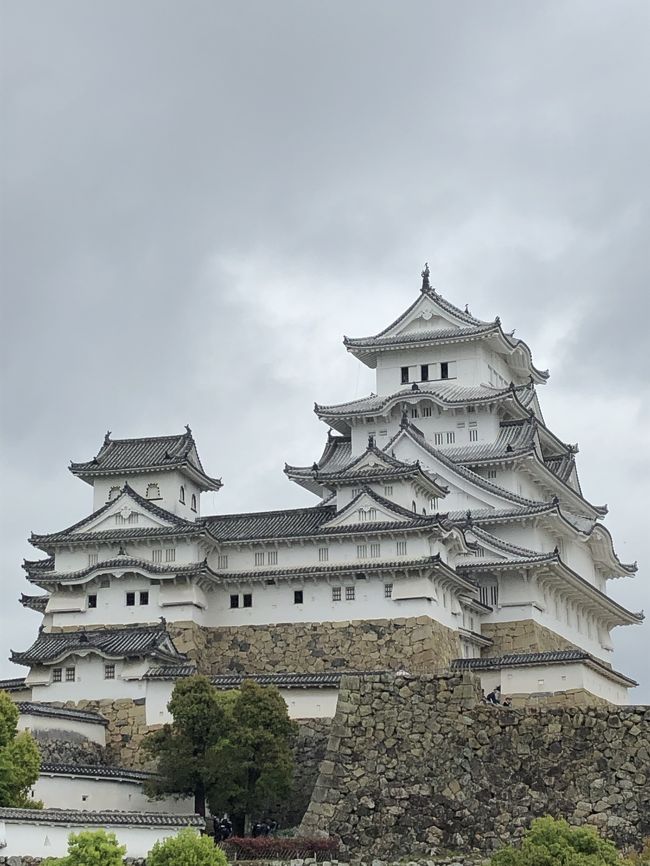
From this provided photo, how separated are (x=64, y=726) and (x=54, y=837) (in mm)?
12194

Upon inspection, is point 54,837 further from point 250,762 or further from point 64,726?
point 64,726

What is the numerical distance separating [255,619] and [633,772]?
1892 centimetres

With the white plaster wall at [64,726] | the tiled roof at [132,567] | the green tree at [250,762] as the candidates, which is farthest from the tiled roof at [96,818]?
the tiled roof at [132,567]

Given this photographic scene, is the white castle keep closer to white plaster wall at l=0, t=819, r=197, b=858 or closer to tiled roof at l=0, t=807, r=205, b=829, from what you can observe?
tiled roof at l=0, t=807, r=205, b=829

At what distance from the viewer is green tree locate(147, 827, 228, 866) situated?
26.5m

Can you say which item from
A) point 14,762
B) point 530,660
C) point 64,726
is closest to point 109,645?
point 64,726

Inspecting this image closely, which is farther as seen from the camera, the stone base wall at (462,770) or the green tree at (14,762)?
the green tree at (14,762)

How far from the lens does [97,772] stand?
36750 mm

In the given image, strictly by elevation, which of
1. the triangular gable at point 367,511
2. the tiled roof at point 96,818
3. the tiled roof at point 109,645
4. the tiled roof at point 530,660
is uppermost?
→ the triangular gable at point 367,511

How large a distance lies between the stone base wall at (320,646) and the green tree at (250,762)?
8695 millimetres

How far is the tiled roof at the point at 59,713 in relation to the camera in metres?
39.2

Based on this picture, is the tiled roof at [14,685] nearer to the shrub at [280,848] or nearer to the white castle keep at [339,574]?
the white castle keep at [339,574]

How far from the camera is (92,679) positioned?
142 feet

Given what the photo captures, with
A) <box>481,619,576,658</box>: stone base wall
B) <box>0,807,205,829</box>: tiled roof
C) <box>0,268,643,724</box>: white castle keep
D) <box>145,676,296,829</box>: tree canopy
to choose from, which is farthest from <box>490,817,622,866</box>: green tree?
<box>481,619,576,658</box>: stone base wall
